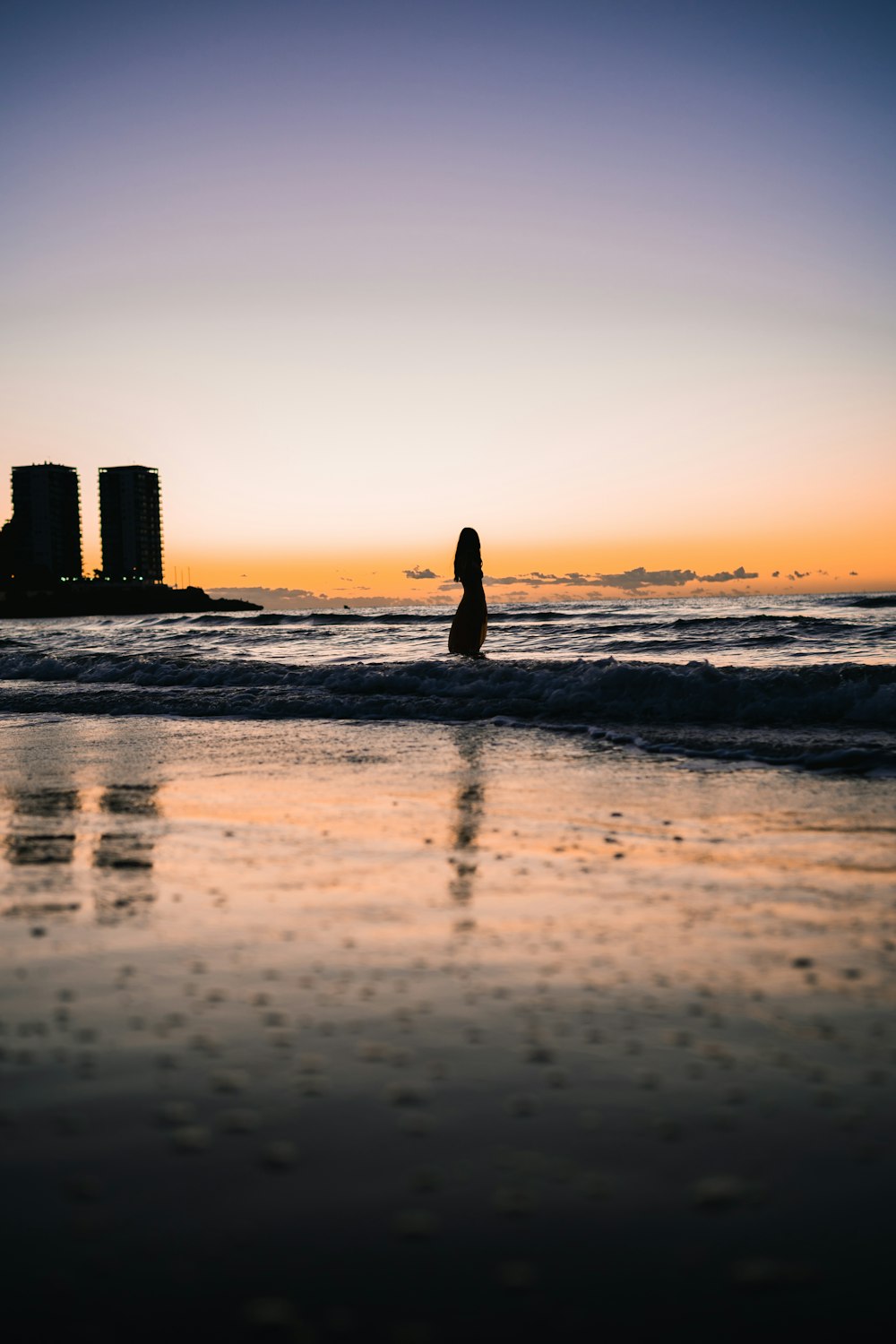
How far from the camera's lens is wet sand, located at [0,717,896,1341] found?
1409 mm

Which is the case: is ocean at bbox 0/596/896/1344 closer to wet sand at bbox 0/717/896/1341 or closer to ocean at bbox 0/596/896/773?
wet sand at bbox 0/717/896/1341

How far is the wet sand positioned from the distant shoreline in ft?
391

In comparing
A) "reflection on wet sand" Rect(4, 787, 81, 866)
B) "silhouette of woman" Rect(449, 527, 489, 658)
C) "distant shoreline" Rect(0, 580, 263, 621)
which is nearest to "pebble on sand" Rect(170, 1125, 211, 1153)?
"reflection on wet sand" Rect(4, 787, 81, 866)

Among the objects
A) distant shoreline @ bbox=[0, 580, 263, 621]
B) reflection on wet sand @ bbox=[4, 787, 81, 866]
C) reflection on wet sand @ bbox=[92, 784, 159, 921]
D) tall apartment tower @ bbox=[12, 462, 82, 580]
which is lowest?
reflection on wet sand @ bbox=[4, 787, 81, 866]

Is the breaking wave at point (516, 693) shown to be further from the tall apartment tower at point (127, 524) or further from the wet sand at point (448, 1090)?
the tall apartment tower at point (127, 524)

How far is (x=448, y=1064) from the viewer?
84.0 inches

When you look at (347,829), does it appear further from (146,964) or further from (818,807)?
(818,807)

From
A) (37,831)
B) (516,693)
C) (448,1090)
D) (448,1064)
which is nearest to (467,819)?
(37,831)

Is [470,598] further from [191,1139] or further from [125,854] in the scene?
[191,1139]

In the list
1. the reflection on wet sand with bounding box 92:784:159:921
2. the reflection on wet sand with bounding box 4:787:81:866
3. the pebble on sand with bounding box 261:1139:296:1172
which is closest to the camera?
the pebble on sand with bounding box 261:1139:296:1172

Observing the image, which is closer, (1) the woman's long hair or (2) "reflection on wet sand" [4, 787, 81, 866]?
(2) "reflection on wet sand" [4, 787, 81, 866]

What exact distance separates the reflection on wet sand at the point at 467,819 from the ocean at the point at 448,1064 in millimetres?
38

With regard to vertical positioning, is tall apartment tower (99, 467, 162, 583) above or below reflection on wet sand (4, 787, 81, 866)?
above

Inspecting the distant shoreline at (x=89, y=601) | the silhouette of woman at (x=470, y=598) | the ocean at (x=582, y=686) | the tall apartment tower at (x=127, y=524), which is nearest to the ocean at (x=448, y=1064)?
the ocean at (x=582, y=686)
